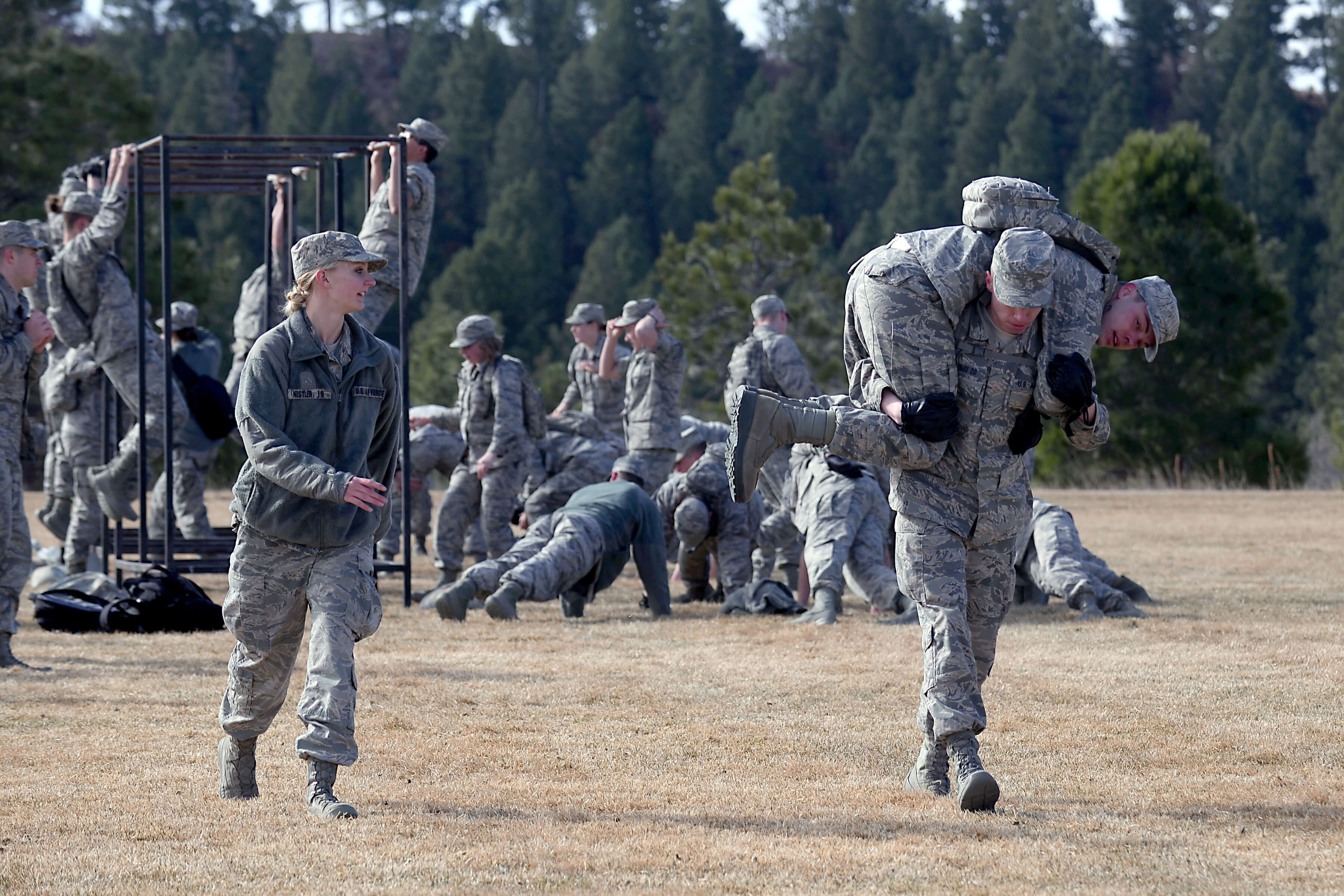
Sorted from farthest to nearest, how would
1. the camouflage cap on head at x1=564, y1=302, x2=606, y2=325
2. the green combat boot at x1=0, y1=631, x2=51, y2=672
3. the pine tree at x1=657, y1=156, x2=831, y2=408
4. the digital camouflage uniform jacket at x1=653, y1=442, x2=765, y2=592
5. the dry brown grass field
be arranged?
1. the pine tree at x1=657, y1=156, x2=831, y2=408
2. the camouflage cap on head at x1=564, y1=302, x2=606, y2=325
3. the digital camouflage uniform jacket at x1=653, y1=442, x2=765, y2=592
4. the green combat boot at x1=0, y1=631, x2=51, y2=672
5. the dry brown grass field

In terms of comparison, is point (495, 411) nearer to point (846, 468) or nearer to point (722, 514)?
point (722, 514)

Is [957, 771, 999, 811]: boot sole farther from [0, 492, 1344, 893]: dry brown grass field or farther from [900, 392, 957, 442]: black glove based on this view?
[900, 392, 957, 442]: black glove

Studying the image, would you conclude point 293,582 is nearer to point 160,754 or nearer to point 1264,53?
point 160,754

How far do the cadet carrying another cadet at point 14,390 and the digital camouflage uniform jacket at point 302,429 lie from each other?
137 inches

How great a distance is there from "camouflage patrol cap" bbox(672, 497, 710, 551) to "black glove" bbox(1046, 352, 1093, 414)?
234 inches

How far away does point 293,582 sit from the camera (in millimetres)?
5215

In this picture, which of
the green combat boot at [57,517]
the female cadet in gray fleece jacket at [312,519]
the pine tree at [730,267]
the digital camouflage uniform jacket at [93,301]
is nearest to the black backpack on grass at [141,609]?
the digital camouflage uniform jacket at [93,301]

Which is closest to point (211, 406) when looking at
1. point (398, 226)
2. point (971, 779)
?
point (398, 226)

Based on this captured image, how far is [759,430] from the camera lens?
17.9 ft

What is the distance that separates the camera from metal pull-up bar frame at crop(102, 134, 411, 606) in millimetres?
10758

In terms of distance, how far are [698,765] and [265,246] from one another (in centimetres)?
842

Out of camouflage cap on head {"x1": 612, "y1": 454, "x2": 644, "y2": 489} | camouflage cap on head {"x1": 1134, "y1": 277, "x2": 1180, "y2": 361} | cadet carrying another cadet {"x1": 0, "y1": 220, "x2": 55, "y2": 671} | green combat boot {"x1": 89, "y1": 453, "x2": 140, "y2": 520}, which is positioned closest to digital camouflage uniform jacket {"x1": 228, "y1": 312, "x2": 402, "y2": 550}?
camouflage cap on head {"x1": 1134, "y1": 277, "x2": 1180, "y2": 361}

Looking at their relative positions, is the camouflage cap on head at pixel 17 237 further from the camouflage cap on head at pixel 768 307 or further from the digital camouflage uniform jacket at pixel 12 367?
the camouflage cap on head at pixel 768 307

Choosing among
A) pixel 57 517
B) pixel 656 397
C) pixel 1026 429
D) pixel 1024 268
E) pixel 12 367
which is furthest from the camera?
pixel 57 517
